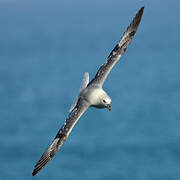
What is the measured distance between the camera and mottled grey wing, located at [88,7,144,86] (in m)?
8.82

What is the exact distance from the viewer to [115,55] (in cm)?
919

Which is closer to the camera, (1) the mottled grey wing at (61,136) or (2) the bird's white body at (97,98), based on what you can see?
(1) the mottled grey wing at (61,136)

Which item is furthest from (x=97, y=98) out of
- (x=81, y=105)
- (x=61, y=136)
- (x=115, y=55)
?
(x=115, y=55)

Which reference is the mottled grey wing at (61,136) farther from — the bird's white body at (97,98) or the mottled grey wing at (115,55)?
the mottled grey wing at (115,55)

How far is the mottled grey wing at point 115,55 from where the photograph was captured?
347 inches

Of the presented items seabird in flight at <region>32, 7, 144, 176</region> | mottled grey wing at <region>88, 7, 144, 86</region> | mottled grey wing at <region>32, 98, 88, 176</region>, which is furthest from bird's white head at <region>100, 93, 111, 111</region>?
mottled grey wing at <region>88, 7, 144, 86</region>

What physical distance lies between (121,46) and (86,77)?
101 cm

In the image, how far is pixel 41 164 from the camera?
7793 mm

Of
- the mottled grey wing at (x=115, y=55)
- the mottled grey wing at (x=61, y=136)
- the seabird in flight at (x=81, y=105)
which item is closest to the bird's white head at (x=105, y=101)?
the seabird in flight at (x=81, y=105)

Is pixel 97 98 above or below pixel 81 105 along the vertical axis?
below

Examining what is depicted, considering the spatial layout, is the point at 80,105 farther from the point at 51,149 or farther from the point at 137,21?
the point at 137,21

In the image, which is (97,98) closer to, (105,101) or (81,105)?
(105,101)

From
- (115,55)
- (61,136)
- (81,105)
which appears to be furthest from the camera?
(115,55)

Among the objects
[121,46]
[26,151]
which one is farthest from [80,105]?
[26,151]
